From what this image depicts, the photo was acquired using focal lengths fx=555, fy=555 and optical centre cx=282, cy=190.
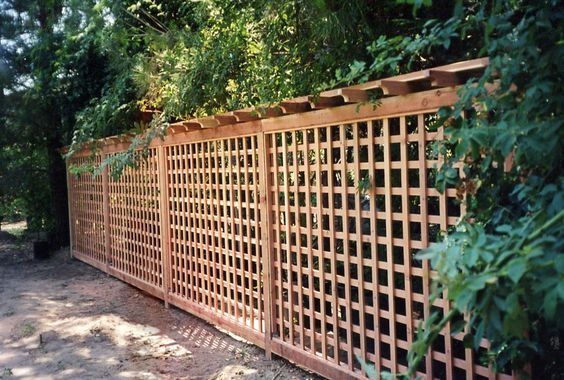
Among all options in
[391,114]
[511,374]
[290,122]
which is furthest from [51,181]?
[511,374]

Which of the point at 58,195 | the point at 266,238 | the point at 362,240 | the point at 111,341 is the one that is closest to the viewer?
the point at 362,240

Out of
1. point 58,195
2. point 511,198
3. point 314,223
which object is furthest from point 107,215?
point 511,198

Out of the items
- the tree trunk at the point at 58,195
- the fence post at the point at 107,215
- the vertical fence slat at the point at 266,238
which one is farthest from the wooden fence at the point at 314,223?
the tree trunk at the point at 58,195

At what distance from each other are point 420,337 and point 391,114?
161 cm

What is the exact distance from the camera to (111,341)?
5.14 m

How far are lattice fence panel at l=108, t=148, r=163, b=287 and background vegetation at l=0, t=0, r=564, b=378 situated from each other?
741 millimetres

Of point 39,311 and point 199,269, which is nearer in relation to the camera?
point 199,269

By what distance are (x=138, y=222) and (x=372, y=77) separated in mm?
4263

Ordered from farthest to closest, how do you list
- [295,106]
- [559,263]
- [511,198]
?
[295,106] < [511,198] < [559,263]

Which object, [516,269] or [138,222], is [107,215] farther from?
[516,269]

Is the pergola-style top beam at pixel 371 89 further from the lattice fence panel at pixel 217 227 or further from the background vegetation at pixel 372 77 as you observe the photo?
the lattice fence panel at pixel 217 227

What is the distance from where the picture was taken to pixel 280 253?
4.27 metres

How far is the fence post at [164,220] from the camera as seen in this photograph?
6270 mm

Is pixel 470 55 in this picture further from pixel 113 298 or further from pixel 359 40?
pixel 113 298
